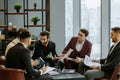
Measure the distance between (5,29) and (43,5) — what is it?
1.49m

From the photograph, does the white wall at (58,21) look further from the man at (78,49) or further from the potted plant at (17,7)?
the man at (78,49)

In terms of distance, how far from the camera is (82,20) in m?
8.45

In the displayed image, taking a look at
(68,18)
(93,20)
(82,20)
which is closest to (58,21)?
(68,18)

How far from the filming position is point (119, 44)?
15.6 ft

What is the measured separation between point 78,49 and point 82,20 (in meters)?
2.31

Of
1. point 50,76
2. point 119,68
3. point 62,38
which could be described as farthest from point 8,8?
point 119,68

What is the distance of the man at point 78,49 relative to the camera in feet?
20.1

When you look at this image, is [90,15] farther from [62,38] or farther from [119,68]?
[119,68]

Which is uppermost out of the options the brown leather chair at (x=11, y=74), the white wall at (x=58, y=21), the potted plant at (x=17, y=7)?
the potted plant at (x=17, y=7)

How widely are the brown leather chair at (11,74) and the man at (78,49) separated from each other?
2.32 metres

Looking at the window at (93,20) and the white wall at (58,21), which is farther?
the window at (93,20)

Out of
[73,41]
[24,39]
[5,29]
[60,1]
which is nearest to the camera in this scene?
[24,39]

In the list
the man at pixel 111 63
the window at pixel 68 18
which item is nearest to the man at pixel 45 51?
the man at pixel 111 63

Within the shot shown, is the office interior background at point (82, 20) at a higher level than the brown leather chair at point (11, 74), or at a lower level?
higher
